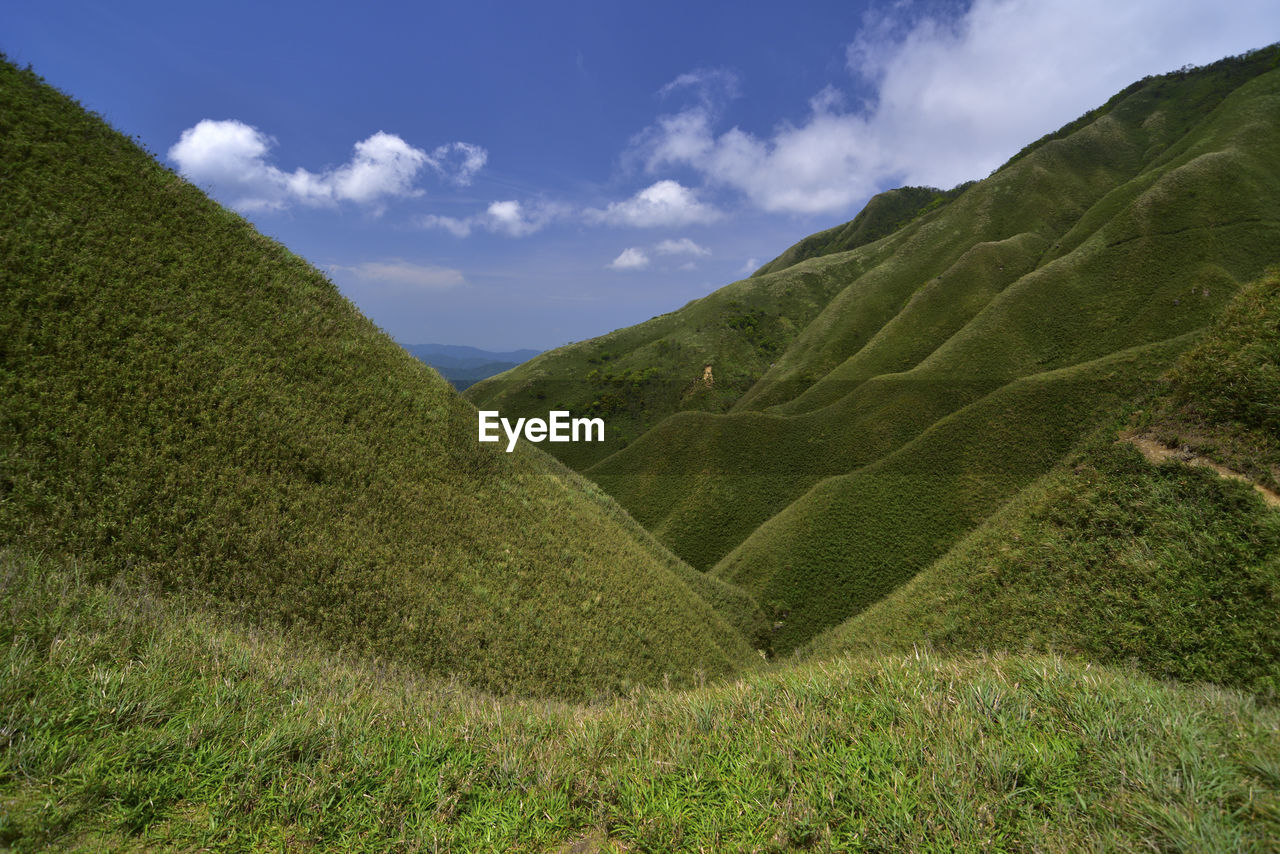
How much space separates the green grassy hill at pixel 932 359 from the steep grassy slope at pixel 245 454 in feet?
88.5

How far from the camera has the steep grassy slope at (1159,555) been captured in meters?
10.7

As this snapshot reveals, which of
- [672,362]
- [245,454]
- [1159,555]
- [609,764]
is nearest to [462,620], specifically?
[245,454]

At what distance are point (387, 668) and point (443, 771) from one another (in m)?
6.23

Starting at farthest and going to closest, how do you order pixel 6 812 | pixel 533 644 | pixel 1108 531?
pixel 1108 531 < pixel 533 644 < pixel 6 812

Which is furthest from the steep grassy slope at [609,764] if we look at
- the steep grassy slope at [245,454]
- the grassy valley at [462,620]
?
the steep grassy slope at [245,454]

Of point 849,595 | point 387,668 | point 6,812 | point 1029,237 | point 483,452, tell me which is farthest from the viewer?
point 1029,237

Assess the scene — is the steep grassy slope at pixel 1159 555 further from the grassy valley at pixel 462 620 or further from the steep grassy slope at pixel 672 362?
the steep grassy slope at pixel 672 362

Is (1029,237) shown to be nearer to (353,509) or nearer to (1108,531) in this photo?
(1108,531)

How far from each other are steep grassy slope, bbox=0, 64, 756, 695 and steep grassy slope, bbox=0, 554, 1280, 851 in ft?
14.9

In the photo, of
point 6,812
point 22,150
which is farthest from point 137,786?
point 22,150

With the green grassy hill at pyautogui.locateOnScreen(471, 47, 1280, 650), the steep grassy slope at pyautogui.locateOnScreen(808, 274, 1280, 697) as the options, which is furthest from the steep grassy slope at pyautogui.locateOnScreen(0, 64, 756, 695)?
the green grassy hill at pyautogui.locateOnScreen(471, 47, 1280, 650)

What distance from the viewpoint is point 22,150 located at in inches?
499

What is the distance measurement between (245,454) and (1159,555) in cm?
2480

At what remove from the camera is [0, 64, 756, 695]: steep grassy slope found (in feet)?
32.9
